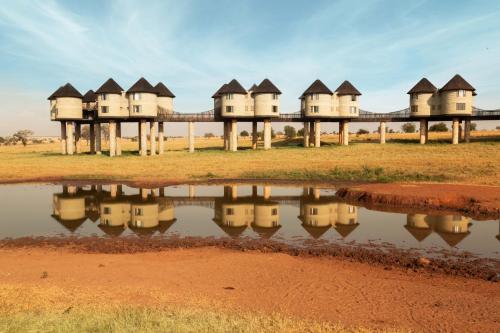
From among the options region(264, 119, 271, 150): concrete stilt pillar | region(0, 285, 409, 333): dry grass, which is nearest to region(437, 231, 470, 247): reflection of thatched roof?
region(0, 285, 409, 333): dry grass

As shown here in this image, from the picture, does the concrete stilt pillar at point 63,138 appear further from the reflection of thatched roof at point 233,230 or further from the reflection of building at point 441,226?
the reflection of building at point 441,226

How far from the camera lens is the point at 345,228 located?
65.8 ft

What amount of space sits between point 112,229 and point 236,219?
6.72 metres

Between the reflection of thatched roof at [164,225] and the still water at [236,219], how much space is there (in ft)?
0.18

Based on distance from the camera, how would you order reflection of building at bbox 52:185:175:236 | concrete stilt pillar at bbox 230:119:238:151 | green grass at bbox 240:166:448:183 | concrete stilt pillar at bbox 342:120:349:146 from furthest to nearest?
concrete stilt pillar at bbox 342:120:349:146 < concrete stilt pillar at bbox 230:119:238:151 < green grass at bbox 240:166:448:183 < reflection of building at bbox 52:185:175:236

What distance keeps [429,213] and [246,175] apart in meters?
20.1

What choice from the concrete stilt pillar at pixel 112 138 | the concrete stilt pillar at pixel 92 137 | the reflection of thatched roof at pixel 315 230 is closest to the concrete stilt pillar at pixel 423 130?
the concrete stilt pillar at pixel 112 138

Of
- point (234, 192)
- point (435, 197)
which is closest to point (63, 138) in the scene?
point (234, 192)

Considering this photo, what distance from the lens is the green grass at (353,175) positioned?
118 feet

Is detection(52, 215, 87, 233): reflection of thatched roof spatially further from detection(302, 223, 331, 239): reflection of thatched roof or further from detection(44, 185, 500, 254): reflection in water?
detection(302, 223, 331, 239): reflection of thatched roof

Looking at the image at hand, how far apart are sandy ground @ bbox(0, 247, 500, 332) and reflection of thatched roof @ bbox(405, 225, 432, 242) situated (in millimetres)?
5395

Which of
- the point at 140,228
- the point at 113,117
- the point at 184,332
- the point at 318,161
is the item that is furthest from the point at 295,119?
the point at 184,332

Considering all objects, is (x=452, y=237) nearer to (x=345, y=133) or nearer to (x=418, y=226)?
(x=418, y=226)

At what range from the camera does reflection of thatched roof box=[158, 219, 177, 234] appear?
64.1 ft
